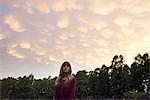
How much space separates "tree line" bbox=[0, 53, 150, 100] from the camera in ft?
145

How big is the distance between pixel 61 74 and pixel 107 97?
47.2 meters

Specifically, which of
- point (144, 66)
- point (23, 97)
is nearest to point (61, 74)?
point (144, 66)

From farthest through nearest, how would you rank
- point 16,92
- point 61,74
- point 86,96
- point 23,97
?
1. point 16,92
2. point 23,97
3. point 86,96
4. point 61,74

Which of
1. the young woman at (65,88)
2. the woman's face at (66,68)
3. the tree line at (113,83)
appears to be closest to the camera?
the woman's face at (66,68)

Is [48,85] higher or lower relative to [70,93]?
higher

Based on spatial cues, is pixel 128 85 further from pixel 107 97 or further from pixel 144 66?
pixel 107 97

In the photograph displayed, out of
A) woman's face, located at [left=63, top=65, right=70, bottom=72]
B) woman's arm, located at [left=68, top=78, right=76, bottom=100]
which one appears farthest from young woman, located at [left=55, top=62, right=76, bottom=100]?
woman's face, located at [left=63, top=65, right=70, bottom=72]

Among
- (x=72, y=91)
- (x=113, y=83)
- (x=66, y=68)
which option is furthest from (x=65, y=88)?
(x=113, y=83)

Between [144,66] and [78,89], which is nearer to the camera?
[144,66]

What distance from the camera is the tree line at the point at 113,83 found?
44312mm

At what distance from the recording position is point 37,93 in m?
76.9

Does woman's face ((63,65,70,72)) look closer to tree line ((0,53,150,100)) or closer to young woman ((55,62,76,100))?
young woman ((55,62,76,100))

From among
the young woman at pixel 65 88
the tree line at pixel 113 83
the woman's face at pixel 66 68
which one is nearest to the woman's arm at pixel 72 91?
the young woman at pixel 65 88

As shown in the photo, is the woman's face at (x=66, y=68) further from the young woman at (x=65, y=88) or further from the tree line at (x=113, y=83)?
the tree line at (x=113, y=83)
